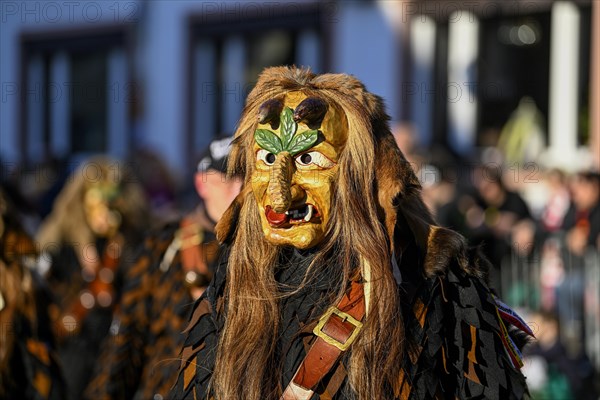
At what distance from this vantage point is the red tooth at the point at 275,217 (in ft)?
10.4

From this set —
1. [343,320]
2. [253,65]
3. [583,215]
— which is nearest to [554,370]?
[583,215]

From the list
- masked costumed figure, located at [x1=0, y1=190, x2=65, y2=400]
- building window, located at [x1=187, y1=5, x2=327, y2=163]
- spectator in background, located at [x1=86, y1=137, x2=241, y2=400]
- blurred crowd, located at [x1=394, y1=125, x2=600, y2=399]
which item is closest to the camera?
masked costumed figure, located at [x1=0, y1=190, x2=65, y2=400]

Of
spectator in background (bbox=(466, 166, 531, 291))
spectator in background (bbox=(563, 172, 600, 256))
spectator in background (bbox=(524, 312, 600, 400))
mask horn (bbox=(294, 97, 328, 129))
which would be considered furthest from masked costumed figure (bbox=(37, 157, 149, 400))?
mask horn (bbox=(294, 97, 328, 129))

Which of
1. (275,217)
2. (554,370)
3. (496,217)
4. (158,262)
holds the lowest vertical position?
(554,370)

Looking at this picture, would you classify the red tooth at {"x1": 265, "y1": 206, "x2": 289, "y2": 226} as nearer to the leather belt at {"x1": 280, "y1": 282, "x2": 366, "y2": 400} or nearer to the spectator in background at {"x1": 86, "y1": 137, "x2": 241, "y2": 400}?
the leather belt at {"x1": 280, "y1": 282, "x2": 366, "y2": 400}

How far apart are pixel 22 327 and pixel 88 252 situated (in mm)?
2580

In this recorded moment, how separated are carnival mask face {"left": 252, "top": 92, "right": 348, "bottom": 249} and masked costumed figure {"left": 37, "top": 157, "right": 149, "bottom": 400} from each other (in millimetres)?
3953

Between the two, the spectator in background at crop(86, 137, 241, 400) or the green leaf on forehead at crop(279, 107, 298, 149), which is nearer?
the green leaf on forehead at crop(279, 107, 298, 149)

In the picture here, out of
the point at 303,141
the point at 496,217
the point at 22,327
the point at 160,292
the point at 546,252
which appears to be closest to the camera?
the point at 303,141

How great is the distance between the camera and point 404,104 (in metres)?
13.0

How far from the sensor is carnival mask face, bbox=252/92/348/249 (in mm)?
3168

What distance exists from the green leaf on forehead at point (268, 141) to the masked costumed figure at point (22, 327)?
212cm

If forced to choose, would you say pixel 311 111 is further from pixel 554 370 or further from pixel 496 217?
pixel 496 217

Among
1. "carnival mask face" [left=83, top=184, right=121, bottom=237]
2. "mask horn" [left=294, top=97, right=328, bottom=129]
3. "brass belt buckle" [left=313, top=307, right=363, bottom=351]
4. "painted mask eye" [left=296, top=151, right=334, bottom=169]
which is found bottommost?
"carnival mask face" [left=83, top=184, right=121, bottom=237]
